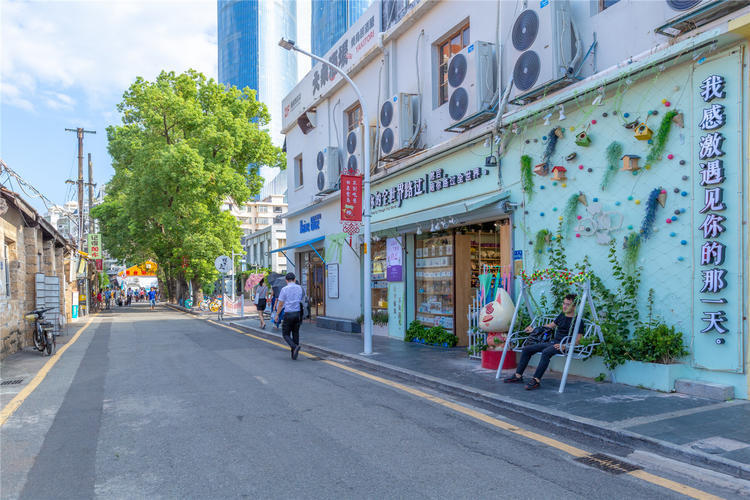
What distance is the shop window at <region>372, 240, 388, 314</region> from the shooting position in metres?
15.1

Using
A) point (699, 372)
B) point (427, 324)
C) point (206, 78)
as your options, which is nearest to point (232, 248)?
point (206, 78)

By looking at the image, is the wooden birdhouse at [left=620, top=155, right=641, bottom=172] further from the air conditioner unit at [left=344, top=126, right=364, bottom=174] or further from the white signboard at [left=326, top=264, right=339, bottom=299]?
the white signboard at [left=326, top=264, right=339, bottom=299]

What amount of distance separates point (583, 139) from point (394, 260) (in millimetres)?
6763

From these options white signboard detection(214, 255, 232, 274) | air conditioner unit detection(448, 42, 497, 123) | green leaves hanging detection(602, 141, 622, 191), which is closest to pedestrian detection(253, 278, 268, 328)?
white signboard detection(214, 255, 232, 274)

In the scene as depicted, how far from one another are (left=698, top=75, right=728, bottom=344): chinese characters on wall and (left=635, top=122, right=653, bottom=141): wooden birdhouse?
675 mm

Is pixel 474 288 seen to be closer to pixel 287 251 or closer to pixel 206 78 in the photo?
pixel 287 251

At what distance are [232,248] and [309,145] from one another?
39.5ft

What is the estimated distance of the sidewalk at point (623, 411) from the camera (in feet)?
15.2

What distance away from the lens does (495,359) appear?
881 cm

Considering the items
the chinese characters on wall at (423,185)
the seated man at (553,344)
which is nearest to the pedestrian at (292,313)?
the chinese characters on wall at (423,185)

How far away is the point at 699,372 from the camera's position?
21.9 ft

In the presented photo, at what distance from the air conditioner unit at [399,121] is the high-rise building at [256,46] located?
137691mm

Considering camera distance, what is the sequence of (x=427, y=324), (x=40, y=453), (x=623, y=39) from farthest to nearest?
1. (x=427, y=324)
2. (x=623, y=39)
3. (x=40, y=453)

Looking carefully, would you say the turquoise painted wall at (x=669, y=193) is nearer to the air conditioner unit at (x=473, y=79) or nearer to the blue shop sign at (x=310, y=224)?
the air conditioner unit at (x=473, y=79)
